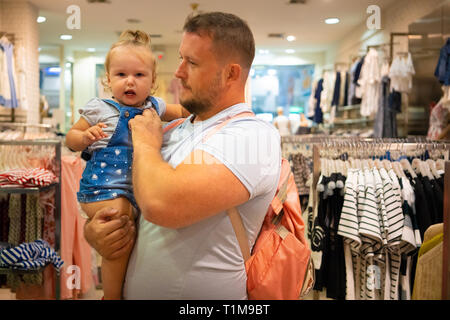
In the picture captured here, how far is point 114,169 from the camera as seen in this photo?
92cm

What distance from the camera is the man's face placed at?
806 millimetres

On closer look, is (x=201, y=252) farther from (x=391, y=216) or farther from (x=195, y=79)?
(x=391, y=216)

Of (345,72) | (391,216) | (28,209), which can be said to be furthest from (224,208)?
(345,72)

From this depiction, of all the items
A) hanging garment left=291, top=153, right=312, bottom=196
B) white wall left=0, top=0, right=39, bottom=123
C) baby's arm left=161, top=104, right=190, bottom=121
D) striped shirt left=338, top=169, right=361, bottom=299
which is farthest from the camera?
white wall left=0, top=0, right=39, bottom=123

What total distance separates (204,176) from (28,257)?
160 centimetres

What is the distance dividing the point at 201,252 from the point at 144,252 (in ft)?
0.43

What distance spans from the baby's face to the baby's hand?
0.27ft

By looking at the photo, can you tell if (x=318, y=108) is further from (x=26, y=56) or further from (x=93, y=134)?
(x=93, y=134)

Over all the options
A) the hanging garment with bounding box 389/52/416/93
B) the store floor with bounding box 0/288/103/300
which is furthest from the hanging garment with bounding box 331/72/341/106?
the store floor with bounding box 0/288/103/300

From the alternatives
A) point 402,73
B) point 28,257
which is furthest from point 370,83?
point 28,257

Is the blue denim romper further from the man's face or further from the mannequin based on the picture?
the mannequin

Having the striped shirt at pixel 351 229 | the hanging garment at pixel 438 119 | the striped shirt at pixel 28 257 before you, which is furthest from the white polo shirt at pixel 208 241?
the hanging garment at pixel 438 119

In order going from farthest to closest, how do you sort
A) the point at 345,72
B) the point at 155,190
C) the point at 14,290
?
1. the point at 345,72
2. the point at 14,290
3. the point at 155,190
